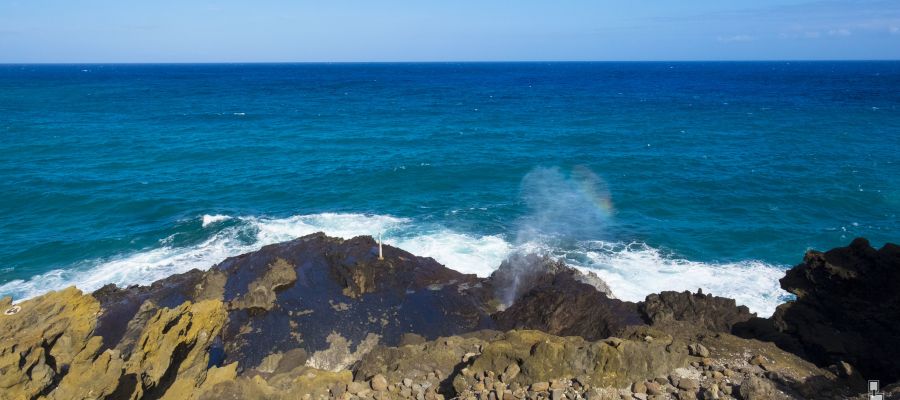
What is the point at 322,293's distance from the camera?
855 inches

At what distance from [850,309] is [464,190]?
31.6 meters

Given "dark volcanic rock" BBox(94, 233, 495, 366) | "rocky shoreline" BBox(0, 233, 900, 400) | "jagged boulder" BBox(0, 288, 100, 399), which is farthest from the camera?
"dark volcanic rock" BBox(94, 233, 495, 366)

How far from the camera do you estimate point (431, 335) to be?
19.6 meters

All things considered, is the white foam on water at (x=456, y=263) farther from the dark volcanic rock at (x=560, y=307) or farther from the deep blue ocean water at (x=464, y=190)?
the dark volcanic rock at (x=560, y=307)

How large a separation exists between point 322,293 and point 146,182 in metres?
34.0

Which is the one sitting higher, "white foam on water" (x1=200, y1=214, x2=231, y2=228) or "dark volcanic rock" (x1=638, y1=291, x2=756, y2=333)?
"dark volcanic rock" (x1=638, y1=291, x2=756, y2=333)

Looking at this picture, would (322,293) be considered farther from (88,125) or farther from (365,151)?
(88,125)

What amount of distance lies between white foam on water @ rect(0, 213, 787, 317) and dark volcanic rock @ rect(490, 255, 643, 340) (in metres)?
5.71

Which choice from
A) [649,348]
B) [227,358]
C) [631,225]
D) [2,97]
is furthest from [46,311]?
[2,97]

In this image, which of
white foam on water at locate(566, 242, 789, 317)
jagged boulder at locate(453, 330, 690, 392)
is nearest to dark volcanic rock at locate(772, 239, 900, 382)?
jagged boulder at locate(453, 330, 690, 392)

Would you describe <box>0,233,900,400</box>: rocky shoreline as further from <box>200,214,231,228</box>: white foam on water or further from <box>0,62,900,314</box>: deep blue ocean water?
<box>200,214,231,228</box>: white foam on water

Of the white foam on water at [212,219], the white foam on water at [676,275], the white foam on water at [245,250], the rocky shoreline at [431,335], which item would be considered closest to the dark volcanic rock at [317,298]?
the rocky shoreline at [431,335]

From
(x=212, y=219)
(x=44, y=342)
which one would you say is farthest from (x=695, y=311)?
(x=212, y=219)

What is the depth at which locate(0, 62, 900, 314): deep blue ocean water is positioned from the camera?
31875 mm
